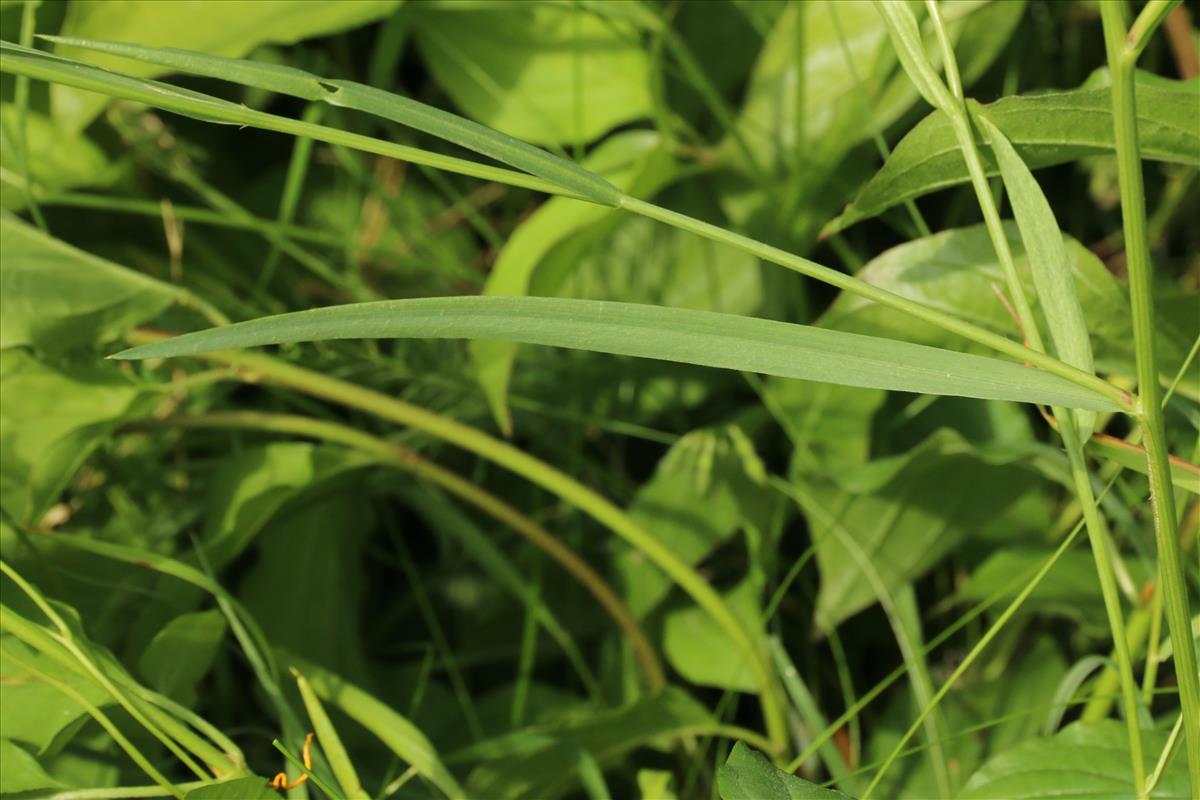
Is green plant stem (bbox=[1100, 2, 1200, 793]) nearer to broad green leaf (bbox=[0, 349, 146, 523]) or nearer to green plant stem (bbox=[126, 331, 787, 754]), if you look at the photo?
green plant stem (bbox=[126, 331, 787, 754])

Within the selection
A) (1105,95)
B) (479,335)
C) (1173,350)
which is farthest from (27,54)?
(1173,350)

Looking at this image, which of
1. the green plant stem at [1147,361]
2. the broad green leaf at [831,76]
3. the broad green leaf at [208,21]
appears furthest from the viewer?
the broad green leaf at [831,76]

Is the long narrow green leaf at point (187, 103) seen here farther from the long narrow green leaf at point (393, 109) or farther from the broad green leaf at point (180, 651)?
the broad green leaf at point (180, 651)

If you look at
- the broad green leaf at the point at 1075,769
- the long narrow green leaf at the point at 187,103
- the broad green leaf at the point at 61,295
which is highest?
the long narrow green leaf at the point at 187,103

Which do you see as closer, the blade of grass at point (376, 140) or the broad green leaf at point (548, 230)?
the blade of grass at point (376, 140)

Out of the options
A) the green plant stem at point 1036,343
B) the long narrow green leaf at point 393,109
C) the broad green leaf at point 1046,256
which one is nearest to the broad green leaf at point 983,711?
the green plant stem at point 1036,343

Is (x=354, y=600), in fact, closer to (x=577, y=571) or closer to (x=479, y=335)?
(x=577, y=571)

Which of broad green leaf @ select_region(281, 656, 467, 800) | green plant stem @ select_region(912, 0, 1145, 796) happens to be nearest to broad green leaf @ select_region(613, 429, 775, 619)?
broad green leaf @ select_region(281, 656, 467, 800)

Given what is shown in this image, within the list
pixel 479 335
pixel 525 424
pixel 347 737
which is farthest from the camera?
pixel 525 424

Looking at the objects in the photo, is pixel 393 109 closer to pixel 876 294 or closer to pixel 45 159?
pixel 876 294
